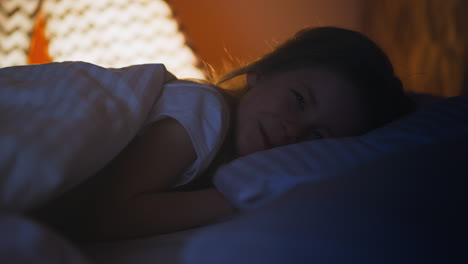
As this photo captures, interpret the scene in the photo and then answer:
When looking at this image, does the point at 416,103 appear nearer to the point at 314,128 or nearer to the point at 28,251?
the point at 314,128

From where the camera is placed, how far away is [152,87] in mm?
634

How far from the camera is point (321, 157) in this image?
1.67 ft

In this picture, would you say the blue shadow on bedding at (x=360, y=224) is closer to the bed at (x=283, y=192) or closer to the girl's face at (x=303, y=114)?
the bed at (x=283, y=192)

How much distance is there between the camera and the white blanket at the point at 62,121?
0.30 meters

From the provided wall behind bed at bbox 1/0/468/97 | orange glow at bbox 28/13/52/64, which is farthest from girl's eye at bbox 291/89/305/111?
orange glow at bbox 28/13/52/64

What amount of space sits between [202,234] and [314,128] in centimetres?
42

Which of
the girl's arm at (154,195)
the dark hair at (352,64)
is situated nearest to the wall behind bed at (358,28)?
the dark hair at (352,64)

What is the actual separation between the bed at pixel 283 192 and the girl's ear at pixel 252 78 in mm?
373

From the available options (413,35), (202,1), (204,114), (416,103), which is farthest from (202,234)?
(202,1)

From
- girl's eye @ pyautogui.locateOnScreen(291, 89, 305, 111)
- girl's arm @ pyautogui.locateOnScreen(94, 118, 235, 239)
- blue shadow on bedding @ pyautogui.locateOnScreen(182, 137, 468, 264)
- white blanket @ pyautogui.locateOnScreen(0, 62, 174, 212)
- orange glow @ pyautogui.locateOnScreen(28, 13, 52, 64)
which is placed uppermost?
white blanket @ pyautogui.locateOnScreen(0, 62, 174, 212)

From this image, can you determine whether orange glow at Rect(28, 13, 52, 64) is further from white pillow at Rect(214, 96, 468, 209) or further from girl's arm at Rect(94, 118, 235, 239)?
white pillow at Rect(214, 96, 468, 209)

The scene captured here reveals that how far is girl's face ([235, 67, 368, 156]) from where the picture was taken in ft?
2.31

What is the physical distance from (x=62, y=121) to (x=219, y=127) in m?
0.29

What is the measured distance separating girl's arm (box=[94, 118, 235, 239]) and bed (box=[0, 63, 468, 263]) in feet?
0.14
